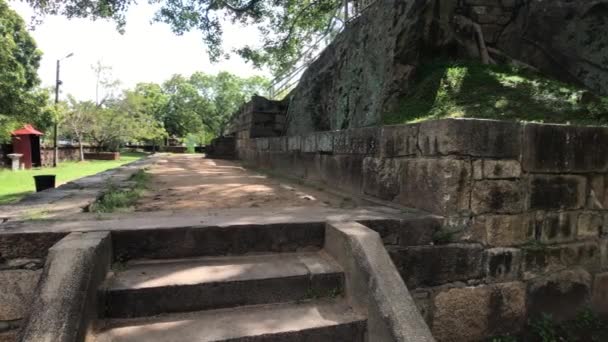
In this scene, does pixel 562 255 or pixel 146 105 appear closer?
pixel 562 255

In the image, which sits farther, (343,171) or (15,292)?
(343,171)

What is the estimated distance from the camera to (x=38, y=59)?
29.6m

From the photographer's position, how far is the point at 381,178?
4.07 m

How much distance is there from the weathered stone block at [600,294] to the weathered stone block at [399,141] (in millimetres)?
2068

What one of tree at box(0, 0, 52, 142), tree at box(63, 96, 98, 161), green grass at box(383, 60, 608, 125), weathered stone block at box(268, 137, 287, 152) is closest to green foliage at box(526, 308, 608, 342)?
green grass at box(383, 60, 608, 125)

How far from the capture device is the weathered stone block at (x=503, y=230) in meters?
3.15

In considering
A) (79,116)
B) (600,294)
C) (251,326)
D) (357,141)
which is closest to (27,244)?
(251,326)

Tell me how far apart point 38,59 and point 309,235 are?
115 feet

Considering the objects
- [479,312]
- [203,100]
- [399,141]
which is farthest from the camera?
[203,100]

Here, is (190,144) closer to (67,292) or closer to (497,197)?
(497,197)

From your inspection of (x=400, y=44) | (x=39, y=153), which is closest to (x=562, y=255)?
(x=400, y=44)

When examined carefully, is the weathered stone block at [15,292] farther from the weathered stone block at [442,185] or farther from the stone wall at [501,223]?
the weathered stone block at [442,185]

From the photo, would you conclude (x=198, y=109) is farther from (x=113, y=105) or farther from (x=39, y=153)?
(x=39, y=153)

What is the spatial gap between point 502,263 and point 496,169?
0.80 meters
